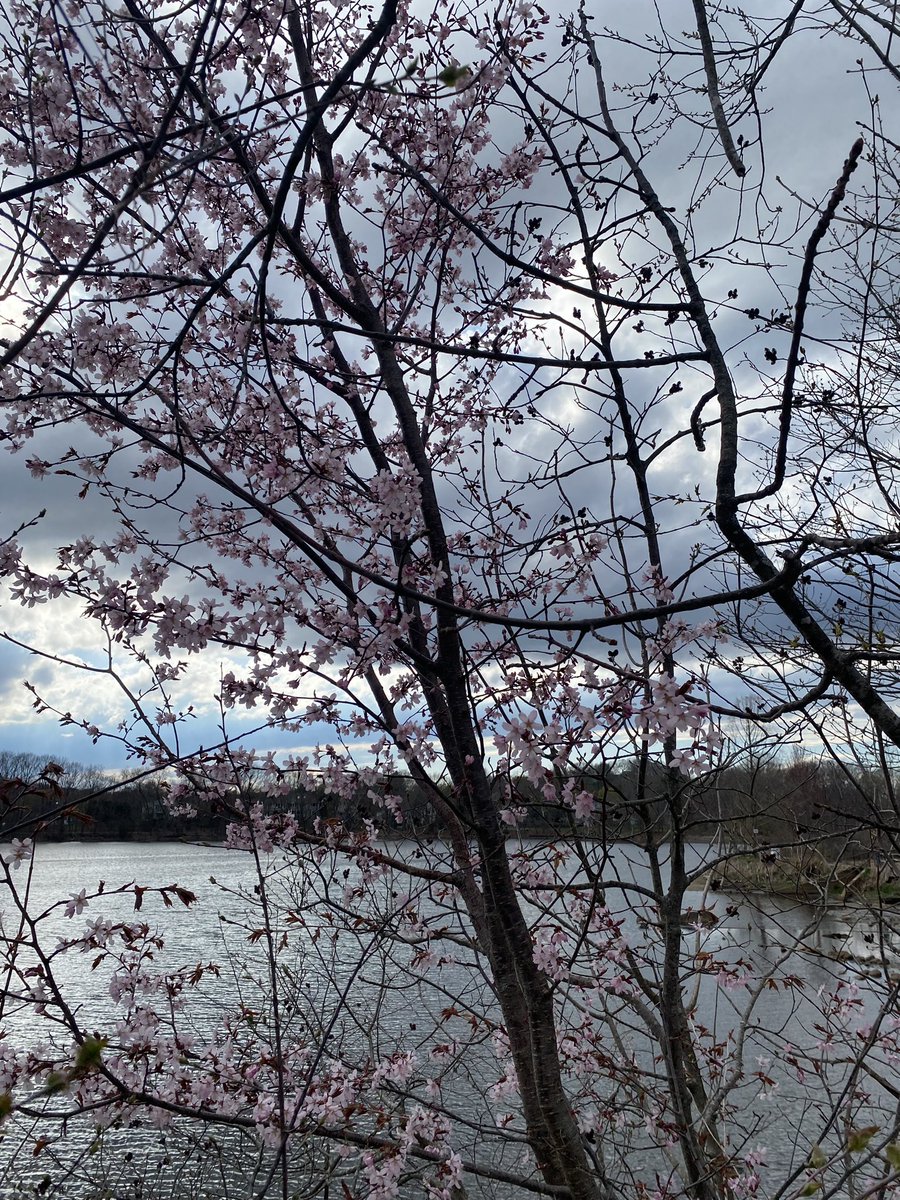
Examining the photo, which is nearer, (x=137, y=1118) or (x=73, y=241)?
(x=137, y=1118)

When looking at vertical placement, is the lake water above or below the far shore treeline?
below

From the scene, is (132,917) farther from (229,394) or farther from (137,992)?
(229,394)

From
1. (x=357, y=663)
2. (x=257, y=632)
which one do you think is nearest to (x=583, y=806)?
(x=357, y=663)

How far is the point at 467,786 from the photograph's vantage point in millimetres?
3279

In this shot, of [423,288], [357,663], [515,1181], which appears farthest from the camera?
[423,288]

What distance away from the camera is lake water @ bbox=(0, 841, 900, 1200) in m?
4.02

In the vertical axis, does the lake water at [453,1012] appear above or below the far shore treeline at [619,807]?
below

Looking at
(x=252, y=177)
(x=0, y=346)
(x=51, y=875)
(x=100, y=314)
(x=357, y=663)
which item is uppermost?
(x=100, y=314)

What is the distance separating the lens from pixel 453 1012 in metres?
4.35

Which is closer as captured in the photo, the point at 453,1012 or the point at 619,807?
the point at 619,807

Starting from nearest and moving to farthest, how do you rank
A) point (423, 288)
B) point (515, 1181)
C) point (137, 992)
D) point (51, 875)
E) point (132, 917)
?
point (515, 1181) → point (137, 992) → point (423, 288) → point (132, 917) → point (51, 875)

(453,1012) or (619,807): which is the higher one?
(619,807)

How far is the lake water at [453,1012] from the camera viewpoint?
402 cm

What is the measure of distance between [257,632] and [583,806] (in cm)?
150
